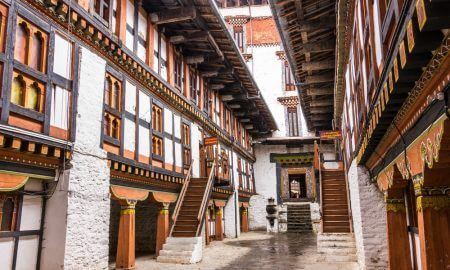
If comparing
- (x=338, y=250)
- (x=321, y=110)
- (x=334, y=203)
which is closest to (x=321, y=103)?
(x=321, y=110)

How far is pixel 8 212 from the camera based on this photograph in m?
7.10

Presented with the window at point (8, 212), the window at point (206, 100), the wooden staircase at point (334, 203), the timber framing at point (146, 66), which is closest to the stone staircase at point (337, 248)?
the wooden staircase at point (334, 203)

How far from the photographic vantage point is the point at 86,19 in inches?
348

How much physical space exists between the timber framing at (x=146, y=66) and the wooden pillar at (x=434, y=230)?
25.1 feet

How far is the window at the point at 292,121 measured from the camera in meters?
28.6

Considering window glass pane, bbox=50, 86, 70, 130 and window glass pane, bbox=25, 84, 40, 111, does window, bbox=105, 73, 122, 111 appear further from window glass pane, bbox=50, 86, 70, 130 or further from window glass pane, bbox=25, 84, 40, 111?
window glass pane, bbox=25, 84, 40, 111

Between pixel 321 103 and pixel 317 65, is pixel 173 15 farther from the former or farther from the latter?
pixel 321 103

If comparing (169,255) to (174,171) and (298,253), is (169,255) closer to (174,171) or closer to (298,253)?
(174,171)

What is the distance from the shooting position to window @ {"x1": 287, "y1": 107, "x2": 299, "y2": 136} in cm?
2864

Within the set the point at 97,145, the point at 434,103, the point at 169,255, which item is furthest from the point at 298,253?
the point at 434,103

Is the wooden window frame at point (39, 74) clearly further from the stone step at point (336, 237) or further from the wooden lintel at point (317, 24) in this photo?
the stone step at point (336, 237)

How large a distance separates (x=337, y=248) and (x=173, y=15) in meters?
9.22

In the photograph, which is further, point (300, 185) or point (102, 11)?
point (300, 185)

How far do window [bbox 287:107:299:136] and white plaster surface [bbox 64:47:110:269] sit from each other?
815 inches
